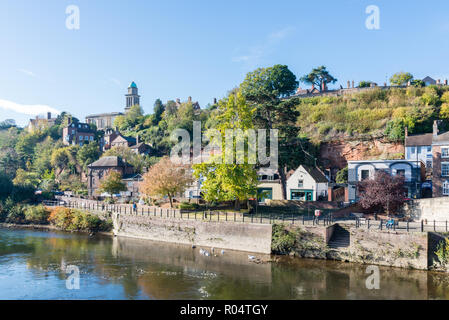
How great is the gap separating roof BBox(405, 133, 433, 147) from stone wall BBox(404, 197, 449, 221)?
15.4m

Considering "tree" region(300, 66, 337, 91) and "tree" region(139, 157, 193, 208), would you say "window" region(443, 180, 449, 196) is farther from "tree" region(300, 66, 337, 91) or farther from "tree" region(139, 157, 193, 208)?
"tree" region(300, 66, 337, 91)

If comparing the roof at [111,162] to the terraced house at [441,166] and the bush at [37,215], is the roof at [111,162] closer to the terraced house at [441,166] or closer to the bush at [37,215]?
the bush at [37,215]

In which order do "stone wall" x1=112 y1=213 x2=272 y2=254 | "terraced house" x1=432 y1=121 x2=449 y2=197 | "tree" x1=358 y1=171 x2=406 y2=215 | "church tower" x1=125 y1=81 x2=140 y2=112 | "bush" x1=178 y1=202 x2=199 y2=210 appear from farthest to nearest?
"church tower" x1=125 y1=81 x2=140 y2=112 → "bush" x1=178 y1=202 x2=199 y2=210 → "terraced house" x1=432 y1=121 x2=449 y2=197 → "tree" x1=358 y1=171 x2=406 y2=215 → "stone wall" x1=112 y1=213 x2=272 y2=254

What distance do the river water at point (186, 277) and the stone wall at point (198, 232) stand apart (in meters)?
1.66

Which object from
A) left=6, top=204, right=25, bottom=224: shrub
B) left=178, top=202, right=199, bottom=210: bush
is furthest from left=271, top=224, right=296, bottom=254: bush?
left=6, top=204, right=25, bottom=224: shrub

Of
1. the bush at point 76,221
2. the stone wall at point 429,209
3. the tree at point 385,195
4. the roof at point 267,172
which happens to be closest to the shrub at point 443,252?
the stone wall at point 429,209

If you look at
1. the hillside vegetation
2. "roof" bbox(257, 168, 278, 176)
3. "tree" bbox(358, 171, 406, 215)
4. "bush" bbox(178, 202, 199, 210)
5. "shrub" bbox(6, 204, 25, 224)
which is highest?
the hillside vegetation

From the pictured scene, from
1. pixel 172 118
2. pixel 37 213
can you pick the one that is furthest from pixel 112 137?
pixel 37 213

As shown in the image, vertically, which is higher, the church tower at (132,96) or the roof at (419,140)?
the church tower at (132,96)

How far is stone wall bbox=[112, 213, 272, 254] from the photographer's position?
1199 inches

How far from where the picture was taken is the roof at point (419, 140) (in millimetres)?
43803

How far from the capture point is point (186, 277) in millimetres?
24188

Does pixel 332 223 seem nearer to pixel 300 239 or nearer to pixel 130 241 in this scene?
pixel 300 239

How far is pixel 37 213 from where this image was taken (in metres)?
48.3
